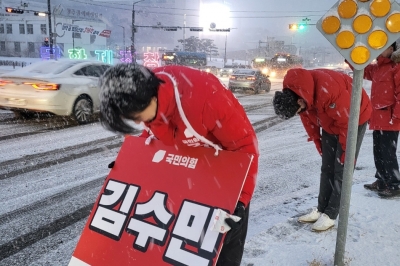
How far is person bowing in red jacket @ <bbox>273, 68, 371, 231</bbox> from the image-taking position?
2.61 m

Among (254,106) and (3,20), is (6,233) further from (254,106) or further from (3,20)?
(3,20)

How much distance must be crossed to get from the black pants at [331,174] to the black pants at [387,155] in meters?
0.92

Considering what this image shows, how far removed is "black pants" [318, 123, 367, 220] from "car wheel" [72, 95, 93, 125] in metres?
6.32

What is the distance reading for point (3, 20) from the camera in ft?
197

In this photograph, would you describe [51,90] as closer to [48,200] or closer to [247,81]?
[48,200]

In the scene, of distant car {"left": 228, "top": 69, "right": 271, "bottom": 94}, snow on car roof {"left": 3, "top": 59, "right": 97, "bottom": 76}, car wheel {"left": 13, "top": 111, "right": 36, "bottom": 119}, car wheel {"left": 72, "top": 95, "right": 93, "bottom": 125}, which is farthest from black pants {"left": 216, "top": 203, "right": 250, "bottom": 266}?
distant car {"left": 228, "top": 69, "right": 271, "bottom": 94}

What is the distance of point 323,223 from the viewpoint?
310 centimetres

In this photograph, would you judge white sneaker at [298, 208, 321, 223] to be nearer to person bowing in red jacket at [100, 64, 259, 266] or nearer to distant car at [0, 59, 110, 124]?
person bowing in red jacket at [100, 64, 259, 266]

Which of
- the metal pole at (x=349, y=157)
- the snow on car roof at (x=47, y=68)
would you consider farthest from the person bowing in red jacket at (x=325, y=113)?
the snow on car roof at (x=47, y=68)

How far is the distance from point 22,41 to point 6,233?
6634cm

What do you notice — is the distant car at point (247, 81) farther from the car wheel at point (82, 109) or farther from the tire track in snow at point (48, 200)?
the tire track in snow at point (48, 200)

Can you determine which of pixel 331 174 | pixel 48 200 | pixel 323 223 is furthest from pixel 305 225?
pixel 48 200

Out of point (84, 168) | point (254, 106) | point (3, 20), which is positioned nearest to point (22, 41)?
point (3, 20)

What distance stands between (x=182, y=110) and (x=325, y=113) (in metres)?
1.65
